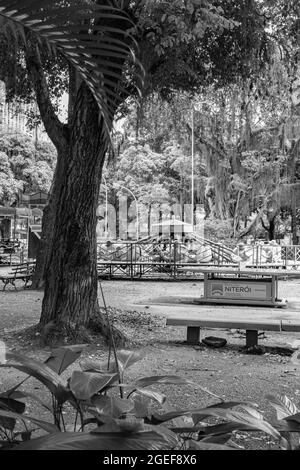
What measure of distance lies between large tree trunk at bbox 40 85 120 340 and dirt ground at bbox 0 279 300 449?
1.54 ft

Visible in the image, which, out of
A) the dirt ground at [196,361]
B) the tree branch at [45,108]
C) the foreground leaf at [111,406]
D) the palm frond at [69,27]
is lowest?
the dirt ground at [196,361]

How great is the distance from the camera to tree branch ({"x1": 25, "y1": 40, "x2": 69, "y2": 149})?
721 cm

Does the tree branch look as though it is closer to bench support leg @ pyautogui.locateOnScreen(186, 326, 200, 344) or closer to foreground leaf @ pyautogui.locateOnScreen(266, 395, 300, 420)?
bench support leg @ pyautogui.locateOnScreen(186, 326, 200, 344)

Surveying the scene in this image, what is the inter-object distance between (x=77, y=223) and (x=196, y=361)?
2121mm

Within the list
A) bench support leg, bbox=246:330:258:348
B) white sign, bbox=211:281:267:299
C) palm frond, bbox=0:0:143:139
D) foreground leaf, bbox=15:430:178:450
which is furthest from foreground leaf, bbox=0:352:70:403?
white sign, bbox=211:281:267:299

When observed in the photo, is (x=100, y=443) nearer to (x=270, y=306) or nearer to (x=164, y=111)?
(x=270, y=306)

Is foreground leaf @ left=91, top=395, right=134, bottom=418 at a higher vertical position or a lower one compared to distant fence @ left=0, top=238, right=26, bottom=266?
higher

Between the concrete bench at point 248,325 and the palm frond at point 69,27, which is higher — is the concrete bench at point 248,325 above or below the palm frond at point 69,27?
below

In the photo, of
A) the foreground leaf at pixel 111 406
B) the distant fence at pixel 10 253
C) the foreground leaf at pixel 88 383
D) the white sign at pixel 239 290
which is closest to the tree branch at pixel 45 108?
the white sign at pixel 239 290

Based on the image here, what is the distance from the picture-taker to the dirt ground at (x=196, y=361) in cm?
440

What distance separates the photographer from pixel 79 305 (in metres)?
6.23

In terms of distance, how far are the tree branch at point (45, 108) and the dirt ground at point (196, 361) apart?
2.75 m

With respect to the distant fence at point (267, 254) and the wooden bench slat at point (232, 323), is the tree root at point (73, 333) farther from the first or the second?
the distant fence at point (267, 254)

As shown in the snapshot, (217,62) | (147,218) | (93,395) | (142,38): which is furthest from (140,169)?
(93,395)
